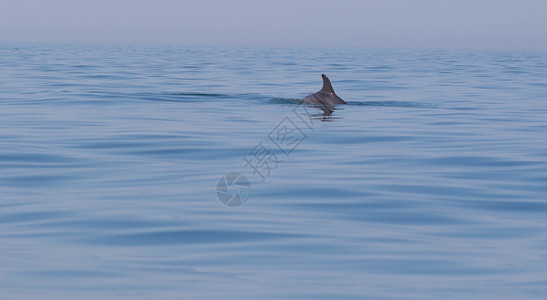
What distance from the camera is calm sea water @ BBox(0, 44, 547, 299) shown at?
7.66 m

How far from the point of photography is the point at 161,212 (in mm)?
10180

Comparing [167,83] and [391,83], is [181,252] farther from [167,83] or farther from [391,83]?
[391,83]

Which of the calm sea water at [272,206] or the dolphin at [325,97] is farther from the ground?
the dolphin at [325,97]

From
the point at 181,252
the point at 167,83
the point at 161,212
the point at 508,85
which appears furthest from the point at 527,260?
the point at 508,85

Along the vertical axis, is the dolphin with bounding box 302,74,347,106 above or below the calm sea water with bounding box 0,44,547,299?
above

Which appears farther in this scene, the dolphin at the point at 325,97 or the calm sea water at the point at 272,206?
the dolphin at the point at 325,97

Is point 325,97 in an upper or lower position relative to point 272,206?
upper

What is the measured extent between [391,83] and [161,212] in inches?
1141

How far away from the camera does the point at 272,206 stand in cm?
1073

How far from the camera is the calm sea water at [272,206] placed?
7.66m

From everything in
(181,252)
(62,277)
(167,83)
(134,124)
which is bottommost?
(62,277)

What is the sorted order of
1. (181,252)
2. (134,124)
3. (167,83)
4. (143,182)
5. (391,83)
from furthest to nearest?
(391,83) → (167,83) → (134,124) → (143,182) → (181,252)

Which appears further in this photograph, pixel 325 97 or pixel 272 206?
pixel 325 97

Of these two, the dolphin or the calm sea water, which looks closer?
the calm sea water
